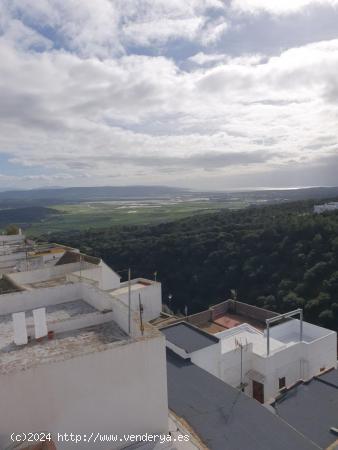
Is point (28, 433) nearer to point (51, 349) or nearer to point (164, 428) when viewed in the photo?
point (51, 349)

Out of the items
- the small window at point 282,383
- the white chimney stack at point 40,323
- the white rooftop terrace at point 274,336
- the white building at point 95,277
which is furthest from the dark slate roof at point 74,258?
the small window at point 282,383

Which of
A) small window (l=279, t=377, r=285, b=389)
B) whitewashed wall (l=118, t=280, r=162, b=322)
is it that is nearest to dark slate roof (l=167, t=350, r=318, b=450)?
small window (l=279, t=377, r=285, b=389)

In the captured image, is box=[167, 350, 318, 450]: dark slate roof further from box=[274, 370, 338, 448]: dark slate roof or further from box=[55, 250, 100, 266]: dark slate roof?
box=[55, 250, 100, 266]: dark slate roof

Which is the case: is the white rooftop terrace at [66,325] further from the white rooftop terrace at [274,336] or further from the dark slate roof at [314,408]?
the white rooftop terrace at [274,336]

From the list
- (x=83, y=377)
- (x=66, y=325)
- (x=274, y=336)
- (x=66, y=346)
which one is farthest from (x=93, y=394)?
(x=274, y=336)

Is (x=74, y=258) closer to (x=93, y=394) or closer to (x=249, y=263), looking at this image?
(x=93, y=394)

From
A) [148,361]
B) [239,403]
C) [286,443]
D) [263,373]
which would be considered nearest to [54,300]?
[148,361]
